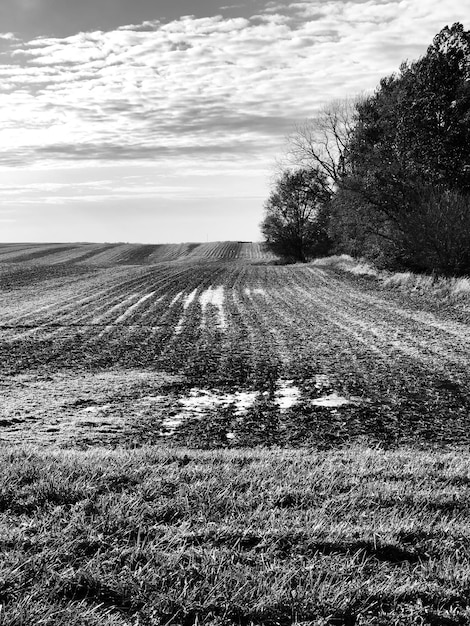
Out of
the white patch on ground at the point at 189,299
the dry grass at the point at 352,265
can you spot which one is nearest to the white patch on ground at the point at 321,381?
the white patch on ground at the point at 189,299

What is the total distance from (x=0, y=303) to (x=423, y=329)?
16.6 metres

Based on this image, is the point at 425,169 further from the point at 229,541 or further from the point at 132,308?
the point at 229,541

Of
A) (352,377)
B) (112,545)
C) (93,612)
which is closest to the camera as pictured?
(93,612)

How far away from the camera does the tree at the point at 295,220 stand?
5019 cm

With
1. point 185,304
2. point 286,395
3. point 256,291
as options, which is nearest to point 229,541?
point 286,395

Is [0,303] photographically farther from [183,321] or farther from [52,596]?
[52,596]

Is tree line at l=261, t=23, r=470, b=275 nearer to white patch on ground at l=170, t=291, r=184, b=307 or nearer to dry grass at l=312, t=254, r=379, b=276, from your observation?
dry grass at l=312, t=254, r=379, b=276

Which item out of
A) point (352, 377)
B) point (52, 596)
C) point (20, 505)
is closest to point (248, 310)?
point (352, 377)

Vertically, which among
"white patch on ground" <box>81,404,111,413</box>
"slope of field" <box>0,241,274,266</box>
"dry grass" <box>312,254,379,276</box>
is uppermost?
"slope of field" <box>0,241,274,266</box>

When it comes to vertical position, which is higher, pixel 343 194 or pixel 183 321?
pixel 343 194

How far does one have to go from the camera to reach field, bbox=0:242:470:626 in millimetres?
3059

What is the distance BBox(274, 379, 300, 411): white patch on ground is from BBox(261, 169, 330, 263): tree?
41459mm

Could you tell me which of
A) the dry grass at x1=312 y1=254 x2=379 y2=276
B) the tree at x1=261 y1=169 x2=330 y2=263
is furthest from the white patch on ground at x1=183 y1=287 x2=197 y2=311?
the tree at x1=261 y1=169 x2=330 y2=263

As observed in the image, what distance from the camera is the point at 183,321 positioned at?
17.0 metres
